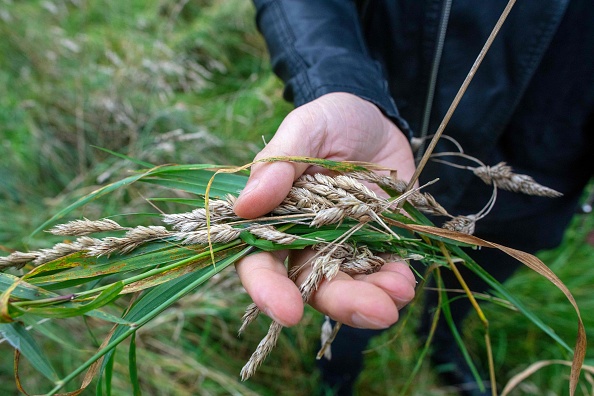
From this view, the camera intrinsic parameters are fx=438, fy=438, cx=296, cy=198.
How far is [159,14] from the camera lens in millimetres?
4012

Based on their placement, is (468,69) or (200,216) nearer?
(200,216)

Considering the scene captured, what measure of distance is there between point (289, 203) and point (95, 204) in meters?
1.49

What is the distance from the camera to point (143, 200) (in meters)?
2.02

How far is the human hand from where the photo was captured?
80 centimetres

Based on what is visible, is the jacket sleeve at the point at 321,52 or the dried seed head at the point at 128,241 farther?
the jacket sleeve at the point at 321,52

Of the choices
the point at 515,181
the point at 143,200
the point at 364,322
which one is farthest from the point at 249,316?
the point at 143,200

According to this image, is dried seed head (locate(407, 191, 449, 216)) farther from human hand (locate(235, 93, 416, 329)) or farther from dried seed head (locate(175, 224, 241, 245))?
dried seed head (locate(175, 224, 241, 245))

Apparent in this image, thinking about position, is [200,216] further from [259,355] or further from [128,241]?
[259,355]

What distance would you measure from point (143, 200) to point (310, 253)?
127cm

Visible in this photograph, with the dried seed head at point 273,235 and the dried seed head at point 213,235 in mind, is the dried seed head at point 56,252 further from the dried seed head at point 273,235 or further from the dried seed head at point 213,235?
the dried seed head at point 273,235

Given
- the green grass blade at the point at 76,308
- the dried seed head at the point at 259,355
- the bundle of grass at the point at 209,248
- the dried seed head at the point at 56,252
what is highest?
the dried seed head at the point at 56,252

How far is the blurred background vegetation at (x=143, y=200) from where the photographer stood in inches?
72.2

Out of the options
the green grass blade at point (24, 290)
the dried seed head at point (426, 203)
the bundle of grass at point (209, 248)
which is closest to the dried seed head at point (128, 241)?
the bundle of grass at point (209, 248)

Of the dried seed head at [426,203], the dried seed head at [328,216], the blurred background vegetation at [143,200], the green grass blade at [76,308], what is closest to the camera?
the green grass blade at [76,308]
